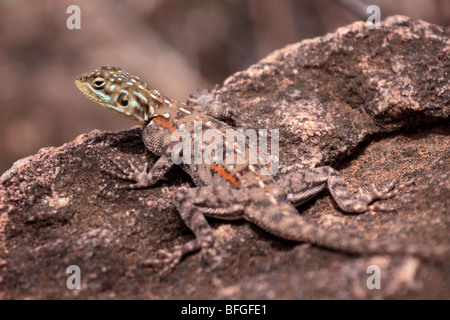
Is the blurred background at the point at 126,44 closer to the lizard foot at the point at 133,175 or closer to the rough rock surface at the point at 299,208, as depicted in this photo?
the rough rock surface at the point at 299,208

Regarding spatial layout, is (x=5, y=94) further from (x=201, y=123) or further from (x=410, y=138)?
(x=410, y=138)

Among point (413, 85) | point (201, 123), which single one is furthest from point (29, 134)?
point (413, 85)

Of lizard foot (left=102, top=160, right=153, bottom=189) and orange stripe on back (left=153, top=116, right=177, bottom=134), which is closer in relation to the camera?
lizard foot (left=102, top=160, right=153, bottom=189)

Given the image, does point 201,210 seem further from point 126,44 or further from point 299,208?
point 126,44

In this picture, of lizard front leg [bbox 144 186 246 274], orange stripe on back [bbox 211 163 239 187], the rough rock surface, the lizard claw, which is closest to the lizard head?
the rough rock surface

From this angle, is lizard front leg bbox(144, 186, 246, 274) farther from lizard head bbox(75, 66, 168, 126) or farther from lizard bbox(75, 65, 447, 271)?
A: lizard head bbox(75, 66, 168, 126)

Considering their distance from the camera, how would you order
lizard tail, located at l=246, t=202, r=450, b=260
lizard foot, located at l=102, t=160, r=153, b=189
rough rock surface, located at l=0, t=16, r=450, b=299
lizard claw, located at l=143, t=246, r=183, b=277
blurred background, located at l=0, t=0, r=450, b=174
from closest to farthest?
lizard tail, located at l=246, t=202, r=450, b=260
rough rock surface, located at l=0, t=16, r=450, b=299
lizard claw, located at l=143, t=246, r=183, b=277
lizard foot, located at l=102, t=160, r=153, b=189
blurred background, located at l=0, t=0, r=450, b=174
